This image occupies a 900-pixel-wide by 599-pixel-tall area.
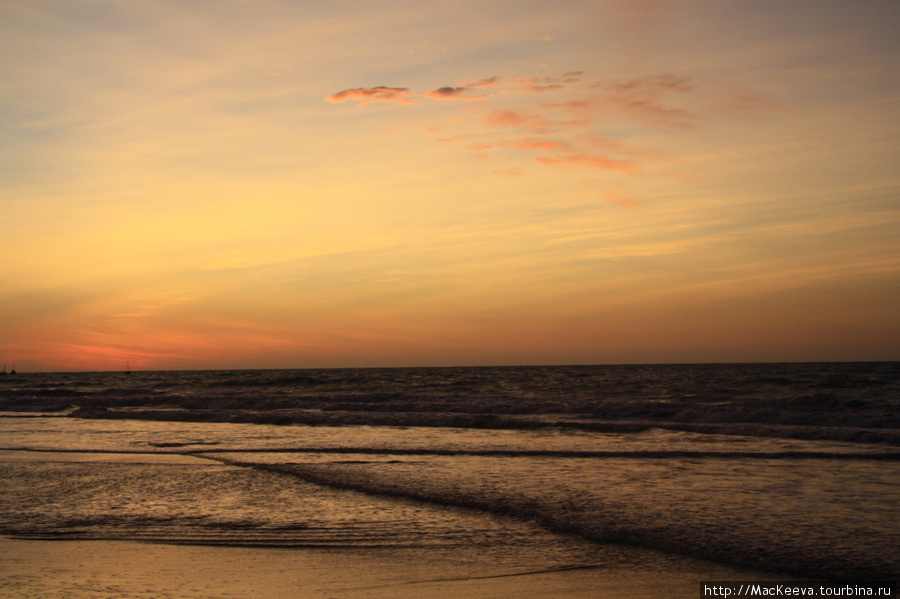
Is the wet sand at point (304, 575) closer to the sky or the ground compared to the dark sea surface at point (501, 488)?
closer to the sky

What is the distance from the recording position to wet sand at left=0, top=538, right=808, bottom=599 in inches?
218

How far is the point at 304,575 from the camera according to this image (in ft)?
19.6

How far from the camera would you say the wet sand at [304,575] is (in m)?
5.53

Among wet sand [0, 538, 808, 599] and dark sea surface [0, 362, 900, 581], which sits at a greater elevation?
wet sand [0, 538, 808, 599]

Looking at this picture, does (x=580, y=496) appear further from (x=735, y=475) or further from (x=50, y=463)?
(x=50, y=463)

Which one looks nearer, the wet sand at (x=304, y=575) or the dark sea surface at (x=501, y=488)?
the wet sand at (x=304, y=575)

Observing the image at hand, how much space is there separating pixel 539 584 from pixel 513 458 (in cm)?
787

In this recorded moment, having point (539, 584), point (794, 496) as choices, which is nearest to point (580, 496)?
point (794, 496)

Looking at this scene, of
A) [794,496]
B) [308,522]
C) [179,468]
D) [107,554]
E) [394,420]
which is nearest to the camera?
[107,554]

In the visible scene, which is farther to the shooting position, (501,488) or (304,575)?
(501,488)

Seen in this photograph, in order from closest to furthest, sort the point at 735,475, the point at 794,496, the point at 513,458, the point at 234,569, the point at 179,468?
the point at 234,569, the point at 794,496, the point at 735,475, the point at 179,468, the point at 513,458

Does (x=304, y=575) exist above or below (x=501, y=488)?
above

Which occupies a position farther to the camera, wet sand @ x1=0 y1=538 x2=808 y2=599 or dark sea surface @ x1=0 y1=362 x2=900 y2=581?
dark sea surface @ x1=0 y1=362 x2=900 y2=581

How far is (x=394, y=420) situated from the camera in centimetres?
2345
